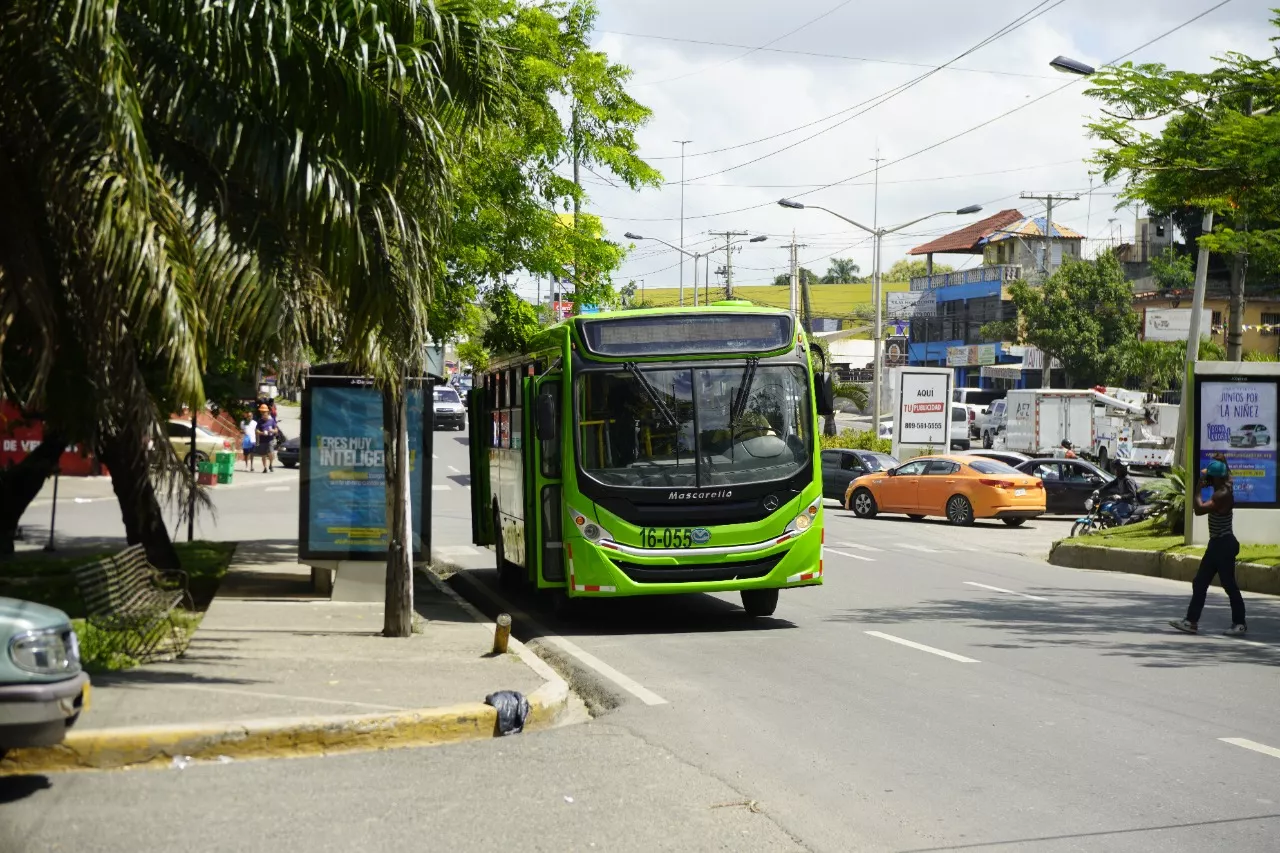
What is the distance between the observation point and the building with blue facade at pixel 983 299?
75.5 meters

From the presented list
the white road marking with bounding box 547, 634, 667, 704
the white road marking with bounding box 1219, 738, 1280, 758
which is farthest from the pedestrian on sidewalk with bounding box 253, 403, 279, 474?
the white road marking with bounding box 1219, 738, 1280, 758

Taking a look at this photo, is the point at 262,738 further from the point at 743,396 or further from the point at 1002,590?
→ the point at 1002,590

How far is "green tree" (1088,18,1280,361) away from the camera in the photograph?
15422 mm

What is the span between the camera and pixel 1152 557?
21328 mm

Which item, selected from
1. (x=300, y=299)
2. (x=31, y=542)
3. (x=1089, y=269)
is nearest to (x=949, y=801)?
(x=300, y=299)

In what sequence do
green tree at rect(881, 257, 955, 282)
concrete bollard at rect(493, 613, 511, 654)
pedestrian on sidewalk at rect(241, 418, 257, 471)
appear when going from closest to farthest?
concrete bollard at rect(493, 613, 511, 654), pedestrian on sidewalk at rect(241, 418, 257, 471), green tree at rect(881, 257, 955, 282)

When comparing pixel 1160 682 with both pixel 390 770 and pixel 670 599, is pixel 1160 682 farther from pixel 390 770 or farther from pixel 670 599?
pixel 670 599

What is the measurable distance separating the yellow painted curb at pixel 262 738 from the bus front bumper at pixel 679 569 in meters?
4.25

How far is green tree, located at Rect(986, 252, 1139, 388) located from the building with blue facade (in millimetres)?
8160

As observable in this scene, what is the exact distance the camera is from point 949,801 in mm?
7020

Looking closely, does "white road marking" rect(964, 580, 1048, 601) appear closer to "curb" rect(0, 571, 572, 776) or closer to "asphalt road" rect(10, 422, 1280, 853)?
"asphalt road" rect(10, 422, 1280, 853)

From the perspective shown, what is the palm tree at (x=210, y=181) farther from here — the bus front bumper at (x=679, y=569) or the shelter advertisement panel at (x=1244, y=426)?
the shelter advertisement panel at (x=1244, y=426)

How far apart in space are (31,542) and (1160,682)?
62.9ft

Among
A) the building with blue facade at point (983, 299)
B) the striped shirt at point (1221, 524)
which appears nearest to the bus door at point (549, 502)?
the striped shirt at point (1221, 524)
